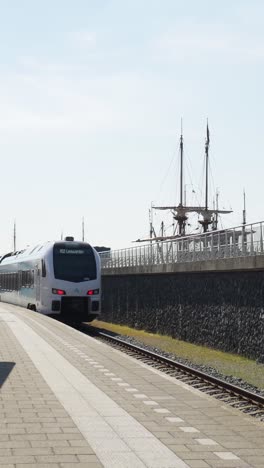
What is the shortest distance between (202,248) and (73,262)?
5582 mm

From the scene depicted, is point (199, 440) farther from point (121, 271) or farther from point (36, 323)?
point (121, 271)

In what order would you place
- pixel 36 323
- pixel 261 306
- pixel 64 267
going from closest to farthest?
pixel 261 306 < pixel 36 323 < pixel 64 267

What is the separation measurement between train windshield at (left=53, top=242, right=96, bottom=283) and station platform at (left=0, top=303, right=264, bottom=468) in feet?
53.8

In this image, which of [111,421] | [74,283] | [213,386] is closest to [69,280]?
[74,283]

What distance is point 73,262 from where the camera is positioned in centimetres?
3238

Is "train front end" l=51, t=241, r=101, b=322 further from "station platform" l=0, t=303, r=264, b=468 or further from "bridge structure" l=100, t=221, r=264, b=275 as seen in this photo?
"station platform" l=0, t=303, r=264, b=468

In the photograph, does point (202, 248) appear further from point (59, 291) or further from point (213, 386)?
point (213, 386)

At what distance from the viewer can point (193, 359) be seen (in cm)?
2342

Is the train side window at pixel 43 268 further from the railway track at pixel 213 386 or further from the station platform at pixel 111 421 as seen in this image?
the station platform at pixel 111 421

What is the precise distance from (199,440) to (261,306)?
1548cm

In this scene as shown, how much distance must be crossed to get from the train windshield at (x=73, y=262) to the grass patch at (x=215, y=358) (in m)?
3.58

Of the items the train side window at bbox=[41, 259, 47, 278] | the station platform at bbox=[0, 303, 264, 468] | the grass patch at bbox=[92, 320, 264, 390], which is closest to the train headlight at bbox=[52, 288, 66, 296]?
the train side window at bbox=[41, 259, 47, 278]

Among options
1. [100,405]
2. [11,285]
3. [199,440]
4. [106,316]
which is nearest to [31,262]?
[11,285]

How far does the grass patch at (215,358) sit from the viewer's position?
19.1 metres
